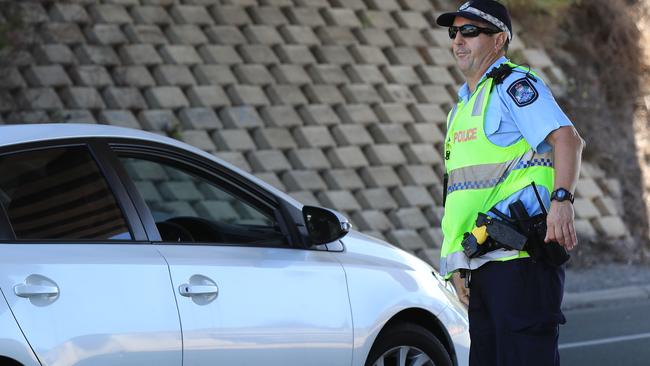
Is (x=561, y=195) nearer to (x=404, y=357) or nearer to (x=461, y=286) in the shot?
(x=461, y=286)

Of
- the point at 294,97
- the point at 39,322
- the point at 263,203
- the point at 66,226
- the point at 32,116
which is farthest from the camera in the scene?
the point at 294,97

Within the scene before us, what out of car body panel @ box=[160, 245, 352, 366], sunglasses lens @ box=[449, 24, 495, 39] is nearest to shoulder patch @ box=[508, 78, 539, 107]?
sunglasses lens @ box=[449, 24, 495, 39]

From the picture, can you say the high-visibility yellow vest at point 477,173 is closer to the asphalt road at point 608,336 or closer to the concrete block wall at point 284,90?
the asphalt road at point 608,336

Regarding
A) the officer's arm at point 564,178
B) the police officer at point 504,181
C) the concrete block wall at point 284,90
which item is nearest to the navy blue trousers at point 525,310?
the police officer at point 504,181

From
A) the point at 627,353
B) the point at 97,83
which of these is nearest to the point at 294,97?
the point at 97,83

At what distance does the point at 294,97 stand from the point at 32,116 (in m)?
2.95

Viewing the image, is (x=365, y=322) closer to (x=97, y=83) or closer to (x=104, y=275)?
(x=104, y=275)

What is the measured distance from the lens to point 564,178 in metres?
4.53

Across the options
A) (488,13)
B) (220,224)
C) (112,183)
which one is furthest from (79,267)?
(488,13)

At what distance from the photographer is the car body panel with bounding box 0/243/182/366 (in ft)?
14.5

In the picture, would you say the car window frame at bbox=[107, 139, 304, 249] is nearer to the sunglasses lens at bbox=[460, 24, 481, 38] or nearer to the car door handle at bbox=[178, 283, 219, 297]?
the car door handle at bbox=[178, 283, 219, 297]

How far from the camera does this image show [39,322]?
173 inches

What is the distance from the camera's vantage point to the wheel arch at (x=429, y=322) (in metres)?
5.89

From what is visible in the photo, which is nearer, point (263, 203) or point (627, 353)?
point (263, 203)
